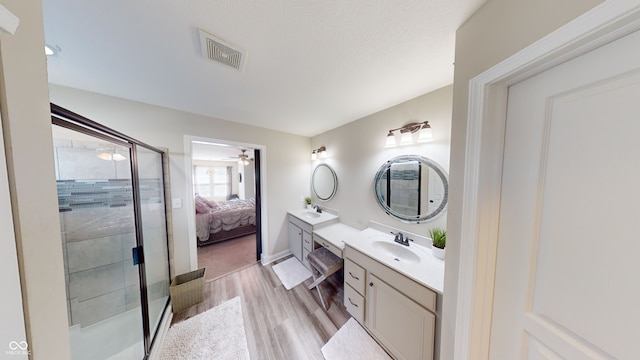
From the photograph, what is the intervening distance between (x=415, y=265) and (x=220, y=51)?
1.98 meters

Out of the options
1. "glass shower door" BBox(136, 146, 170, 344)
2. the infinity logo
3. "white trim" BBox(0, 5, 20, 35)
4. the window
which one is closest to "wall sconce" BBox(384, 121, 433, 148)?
"white trim" BBox(0, 5, 20, 35)

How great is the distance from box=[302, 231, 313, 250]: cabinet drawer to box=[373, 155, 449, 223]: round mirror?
→ 40.0 inches

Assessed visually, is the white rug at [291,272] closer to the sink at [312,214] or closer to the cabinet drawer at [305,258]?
the cabinet drawer at [305,258]

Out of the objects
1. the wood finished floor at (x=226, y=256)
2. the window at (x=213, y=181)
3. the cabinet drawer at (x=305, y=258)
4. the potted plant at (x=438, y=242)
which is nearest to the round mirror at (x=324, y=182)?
the cabinet drawer at (x=305, y=258)

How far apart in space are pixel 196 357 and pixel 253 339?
42 cm

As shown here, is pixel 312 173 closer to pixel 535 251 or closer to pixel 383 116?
pixel 383 116

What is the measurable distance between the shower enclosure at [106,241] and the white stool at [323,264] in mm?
1449

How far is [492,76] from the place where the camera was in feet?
2.32

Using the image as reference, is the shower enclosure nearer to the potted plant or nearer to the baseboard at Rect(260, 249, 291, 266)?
the baseboard at Rect(260, 249, 291, 266)

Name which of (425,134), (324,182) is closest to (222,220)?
(324,182)

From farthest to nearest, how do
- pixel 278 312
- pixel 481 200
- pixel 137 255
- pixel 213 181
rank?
pixel 213 181, pixel 278 312, pixel 137 255, pixel 481 200

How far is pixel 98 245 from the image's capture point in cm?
121

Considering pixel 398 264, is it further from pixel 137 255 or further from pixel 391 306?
pixel 137 255

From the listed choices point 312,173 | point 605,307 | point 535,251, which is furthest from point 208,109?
point 605,307
